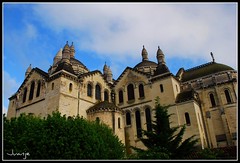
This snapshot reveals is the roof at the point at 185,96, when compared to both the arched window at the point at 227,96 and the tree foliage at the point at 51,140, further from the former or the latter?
the tree foliage at the point at 51,140

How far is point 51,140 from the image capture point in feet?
45.2

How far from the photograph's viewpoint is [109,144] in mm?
17938

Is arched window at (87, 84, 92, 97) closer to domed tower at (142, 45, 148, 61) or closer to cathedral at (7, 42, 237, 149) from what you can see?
cathedral at (7, 42, 237, 149)

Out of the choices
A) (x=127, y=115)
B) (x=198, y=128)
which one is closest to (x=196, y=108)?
(x=198, y=128)

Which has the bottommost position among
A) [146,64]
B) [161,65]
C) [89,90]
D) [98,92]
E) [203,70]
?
[89,90]

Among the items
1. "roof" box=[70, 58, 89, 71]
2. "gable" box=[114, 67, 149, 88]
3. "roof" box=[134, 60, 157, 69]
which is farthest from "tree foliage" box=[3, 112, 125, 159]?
"roof" box=[134, 60, 157, 69]

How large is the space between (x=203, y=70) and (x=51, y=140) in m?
28.4

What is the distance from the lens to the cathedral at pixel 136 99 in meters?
25.6

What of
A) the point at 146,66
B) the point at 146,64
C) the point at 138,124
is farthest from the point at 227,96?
the point at 146,64

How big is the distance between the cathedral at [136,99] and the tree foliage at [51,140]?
950 centimetres

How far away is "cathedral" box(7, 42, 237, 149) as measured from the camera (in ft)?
84.1

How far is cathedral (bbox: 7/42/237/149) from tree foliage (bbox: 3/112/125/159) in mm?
9496

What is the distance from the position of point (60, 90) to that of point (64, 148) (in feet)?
39.5

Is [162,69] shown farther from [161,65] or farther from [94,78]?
[94,78]
